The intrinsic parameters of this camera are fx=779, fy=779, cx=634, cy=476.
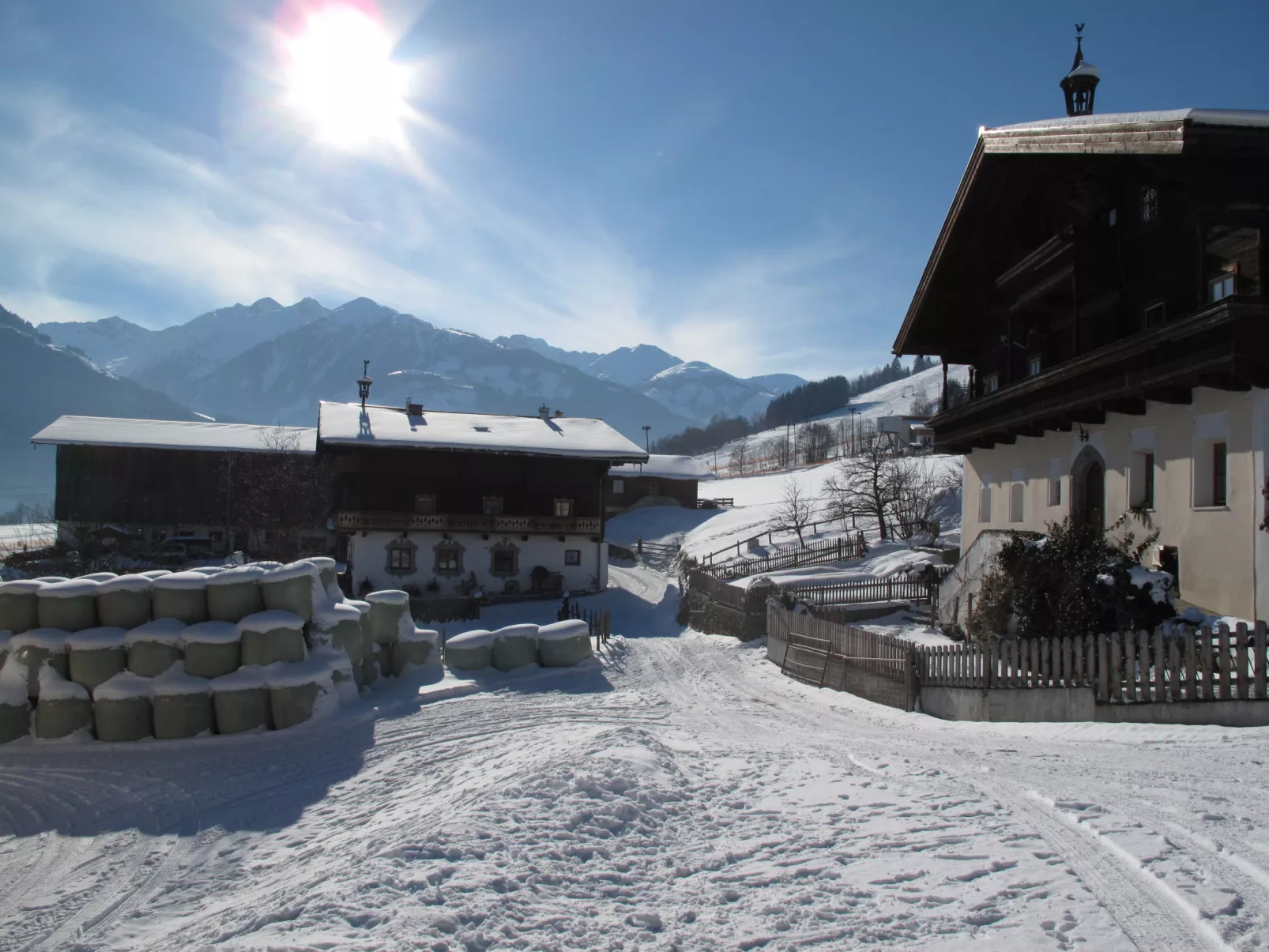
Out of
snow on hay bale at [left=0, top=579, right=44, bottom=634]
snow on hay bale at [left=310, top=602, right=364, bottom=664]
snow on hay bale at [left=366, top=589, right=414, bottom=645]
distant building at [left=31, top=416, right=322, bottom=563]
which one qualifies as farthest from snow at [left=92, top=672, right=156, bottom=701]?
distant building at [left=31, top=416, right=322, bottom=563]

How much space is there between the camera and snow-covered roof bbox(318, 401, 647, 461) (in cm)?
3722

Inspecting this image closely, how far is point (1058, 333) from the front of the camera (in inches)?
739

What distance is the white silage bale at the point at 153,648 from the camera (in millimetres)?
10445

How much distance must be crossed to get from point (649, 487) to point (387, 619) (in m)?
54.0

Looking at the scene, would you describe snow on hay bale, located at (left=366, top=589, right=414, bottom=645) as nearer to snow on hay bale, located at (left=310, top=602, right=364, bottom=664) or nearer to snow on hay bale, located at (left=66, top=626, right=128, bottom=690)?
snow on hay bale, located at (left=310, top=602, right=364, bottom=664)

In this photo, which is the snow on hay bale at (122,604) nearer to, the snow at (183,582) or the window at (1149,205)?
the snow at (183,582)

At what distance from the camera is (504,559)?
39469mm

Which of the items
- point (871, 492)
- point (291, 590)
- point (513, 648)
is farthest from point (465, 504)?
point (291, 590)

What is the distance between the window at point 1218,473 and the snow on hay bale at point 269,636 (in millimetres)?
14627

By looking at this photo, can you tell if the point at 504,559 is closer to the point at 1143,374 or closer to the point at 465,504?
the point at 465,504

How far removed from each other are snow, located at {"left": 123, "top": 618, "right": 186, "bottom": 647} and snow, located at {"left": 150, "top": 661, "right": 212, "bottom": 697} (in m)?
0.43

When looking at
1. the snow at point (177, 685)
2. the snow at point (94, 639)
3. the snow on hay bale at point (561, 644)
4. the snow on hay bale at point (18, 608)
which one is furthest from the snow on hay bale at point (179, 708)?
the snow on hay bale at point (561, 644)

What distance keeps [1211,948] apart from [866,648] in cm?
1187

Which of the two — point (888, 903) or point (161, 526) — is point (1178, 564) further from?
point (161, 526)
